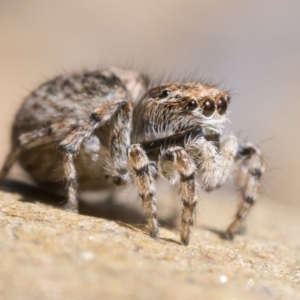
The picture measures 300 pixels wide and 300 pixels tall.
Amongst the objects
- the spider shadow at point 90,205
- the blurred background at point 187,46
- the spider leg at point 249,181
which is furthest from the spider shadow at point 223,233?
the blurred background at point 187,46

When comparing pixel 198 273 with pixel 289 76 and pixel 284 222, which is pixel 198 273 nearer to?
pixel 284 222

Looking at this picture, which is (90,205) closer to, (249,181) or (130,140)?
(130,140)

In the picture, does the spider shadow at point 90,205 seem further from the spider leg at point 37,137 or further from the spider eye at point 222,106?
the spider eye at point 222,106

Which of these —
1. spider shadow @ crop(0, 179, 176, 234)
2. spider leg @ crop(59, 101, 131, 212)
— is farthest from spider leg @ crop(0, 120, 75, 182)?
spider shadow @ crop(0, 179, 176, 234)

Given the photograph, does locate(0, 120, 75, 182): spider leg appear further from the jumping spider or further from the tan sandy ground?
the tan sandy ground

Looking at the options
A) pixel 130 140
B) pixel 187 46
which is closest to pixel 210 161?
pixel 130 140
